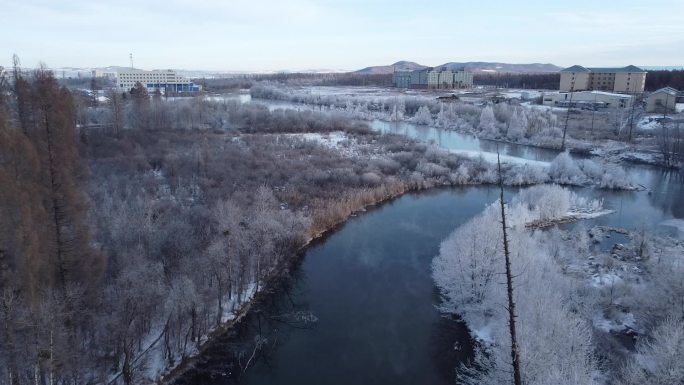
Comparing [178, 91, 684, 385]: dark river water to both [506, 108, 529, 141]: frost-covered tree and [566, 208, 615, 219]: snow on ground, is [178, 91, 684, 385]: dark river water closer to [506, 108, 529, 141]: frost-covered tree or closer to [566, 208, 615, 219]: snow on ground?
[566, 208, 615, 219]: snow on ground

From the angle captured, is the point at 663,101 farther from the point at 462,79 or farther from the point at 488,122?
the point at 462,79

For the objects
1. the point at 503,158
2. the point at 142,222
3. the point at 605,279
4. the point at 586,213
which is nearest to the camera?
the point at 605,279

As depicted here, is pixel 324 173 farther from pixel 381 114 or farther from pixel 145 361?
pixel 381 114

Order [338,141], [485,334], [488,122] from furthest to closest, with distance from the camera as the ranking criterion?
[488,122] → [338,141] → [485,334]

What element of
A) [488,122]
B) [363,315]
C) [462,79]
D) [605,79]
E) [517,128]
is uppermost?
[462,79]

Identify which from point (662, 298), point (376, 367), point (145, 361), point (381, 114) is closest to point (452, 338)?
point (376, 367)

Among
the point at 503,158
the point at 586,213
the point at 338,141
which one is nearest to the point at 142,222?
the point at 586,213

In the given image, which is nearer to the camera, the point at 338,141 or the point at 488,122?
the point at 338,141

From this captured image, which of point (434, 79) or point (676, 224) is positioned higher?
point (434, 79)
